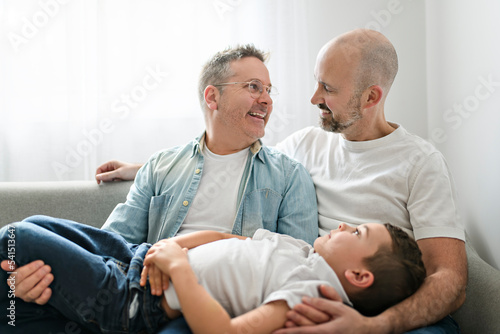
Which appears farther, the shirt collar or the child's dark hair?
the shirt collar

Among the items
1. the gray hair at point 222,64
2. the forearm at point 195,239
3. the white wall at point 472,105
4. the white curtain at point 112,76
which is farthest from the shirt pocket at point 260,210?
the white curtain at point 112,76

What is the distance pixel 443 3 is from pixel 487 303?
1.59 metres

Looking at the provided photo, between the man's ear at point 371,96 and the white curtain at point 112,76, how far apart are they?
3.14 ft

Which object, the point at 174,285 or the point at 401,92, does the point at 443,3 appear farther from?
the point at 174,285

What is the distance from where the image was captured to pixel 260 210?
1.83 metres

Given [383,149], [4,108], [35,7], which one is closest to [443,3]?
[383,149]

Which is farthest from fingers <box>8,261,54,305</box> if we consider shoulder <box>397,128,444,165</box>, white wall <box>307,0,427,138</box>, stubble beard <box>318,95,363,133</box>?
white wall <box>307,0,427,138</box>

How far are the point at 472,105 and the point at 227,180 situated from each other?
111 centimetres

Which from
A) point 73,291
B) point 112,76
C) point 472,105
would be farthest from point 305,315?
point 112,76

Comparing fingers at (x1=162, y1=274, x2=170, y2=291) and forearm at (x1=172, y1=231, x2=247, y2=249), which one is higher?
forearm at (x1=172, y1=231, x2=247, y2=249)

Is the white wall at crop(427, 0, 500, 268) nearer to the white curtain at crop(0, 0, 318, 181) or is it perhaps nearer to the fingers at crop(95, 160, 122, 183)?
the white curtain at crop(0, 0, 318, 181)

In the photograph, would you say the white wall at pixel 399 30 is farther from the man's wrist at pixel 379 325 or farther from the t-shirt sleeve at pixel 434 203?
the man's wrist at pixel 379 325

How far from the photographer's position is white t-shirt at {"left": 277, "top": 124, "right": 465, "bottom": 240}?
5.21 feet

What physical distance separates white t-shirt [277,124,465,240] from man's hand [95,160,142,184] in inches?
34.6
